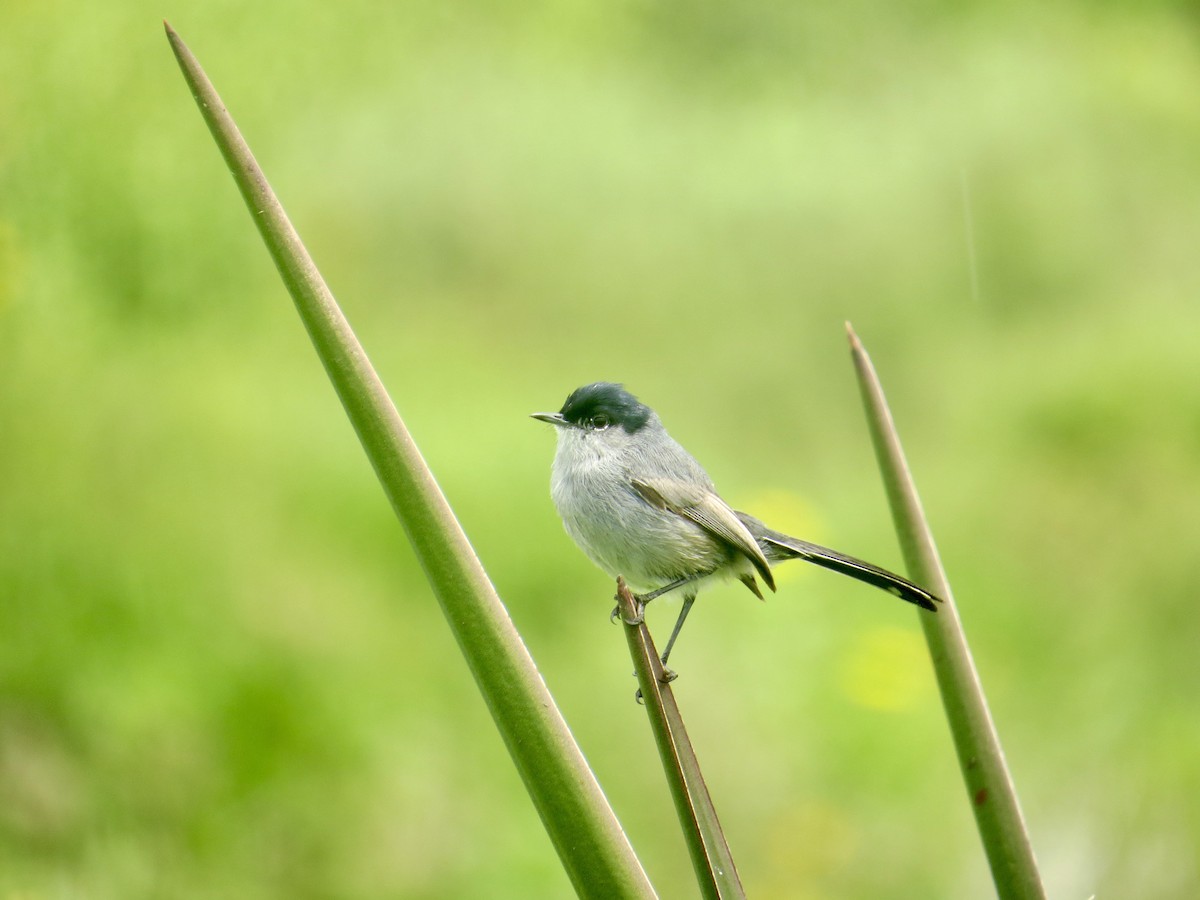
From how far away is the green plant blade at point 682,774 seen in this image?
0.67m

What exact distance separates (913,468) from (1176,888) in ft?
5.92

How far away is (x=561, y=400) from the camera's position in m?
3.35

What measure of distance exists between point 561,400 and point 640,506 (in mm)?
1962

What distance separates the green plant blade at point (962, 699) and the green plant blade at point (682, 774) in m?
0.20

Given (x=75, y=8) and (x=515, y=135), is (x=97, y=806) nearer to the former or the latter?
(x=75, y=8)

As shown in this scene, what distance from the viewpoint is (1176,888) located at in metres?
2.24

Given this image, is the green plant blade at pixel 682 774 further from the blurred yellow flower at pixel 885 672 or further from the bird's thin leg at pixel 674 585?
the blurred yellow flower at pixel 885 672

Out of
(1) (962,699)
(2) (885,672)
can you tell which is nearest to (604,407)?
(1) (962,699)

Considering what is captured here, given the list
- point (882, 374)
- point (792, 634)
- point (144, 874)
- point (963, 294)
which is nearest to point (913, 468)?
point (882, 374)

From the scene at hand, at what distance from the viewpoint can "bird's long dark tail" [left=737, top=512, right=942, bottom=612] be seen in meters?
0.88

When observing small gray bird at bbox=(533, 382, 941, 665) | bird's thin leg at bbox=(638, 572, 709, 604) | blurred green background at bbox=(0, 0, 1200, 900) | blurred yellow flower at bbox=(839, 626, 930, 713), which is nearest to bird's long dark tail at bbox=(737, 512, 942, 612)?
small gray bird at bbox=(533, 382, 941, 665)

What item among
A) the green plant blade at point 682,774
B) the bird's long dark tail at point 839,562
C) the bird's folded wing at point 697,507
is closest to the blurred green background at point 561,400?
the bird's long dark tail at point 839,562

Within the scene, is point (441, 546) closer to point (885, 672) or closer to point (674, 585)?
→ point (674, 585)

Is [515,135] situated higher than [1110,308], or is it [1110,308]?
[515,135]
